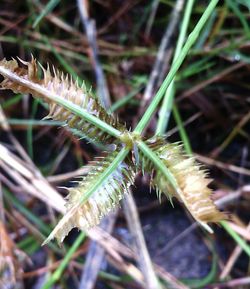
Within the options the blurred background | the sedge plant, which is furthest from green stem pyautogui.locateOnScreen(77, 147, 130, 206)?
the blurred background

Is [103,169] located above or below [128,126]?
above

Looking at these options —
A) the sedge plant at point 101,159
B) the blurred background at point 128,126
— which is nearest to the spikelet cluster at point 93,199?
the sedge plant at point 101,159

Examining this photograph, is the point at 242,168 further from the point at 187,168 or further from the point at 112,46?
the point at 187,168

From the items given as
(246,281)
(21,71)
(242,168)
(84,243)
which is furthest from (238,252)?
(21,71)

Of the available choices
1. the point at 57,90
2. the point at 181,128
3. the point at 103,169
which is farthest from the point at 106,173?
the point at 181,128

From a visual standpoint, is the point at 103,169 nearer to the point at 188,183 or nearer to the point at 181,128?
the point at 188,183

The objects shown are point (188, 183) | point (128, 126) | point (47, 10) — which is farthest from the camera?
point (128, 126)
